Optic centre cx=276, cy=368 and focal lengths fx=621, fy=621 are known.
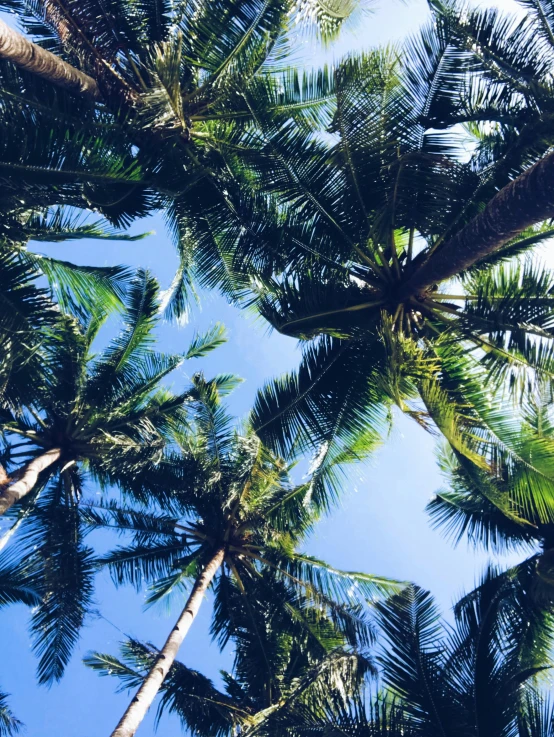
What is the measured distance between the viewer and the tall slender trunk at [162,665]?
7.34 m

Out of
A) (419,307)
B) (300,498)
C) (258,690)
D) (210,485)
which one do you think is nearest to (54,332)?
(210,485)

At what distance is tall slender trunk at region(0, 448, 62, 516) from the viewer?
8172mm

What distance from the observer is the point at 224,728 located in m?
9.47

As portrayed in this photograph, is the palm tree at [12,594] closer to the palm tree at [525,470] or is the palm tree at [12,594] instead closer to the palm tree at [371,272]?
the palm tree at [371,272]

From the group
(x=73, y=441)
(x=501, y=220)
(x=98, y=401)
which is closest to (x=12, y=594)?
(x=73, y=441)

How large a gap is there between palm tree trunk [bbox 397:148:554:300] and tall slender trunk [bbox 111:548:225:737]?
5.52m

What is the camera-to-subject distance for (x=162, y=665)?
27.2 ft

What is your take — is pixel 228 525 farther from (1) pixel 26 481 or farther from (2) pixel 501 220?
(2) pixel 501 220

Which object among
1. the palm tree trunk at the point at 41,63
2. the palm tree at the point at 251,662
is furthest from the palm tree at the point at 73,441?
the palm tree trunk at the point at 41,63

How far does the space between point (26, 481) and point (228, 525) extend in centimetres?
338

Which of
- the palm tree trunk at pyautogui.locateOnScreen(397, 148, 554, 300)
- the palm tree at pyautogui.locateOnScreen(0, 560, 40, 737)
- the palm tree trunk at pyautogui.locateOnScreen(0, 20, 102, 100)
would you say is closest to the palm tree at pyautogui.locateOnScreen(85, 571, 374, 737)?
the palm tree at pyautogui.locateOnScreen(0, 560, 40, 737)

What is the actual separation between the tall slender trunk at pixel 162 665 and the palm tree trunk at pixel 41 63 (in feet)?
23.5

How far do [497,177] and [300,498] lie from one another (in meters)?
5.89

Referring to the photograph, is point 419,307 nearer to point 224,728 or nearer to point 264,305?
point 264,305
